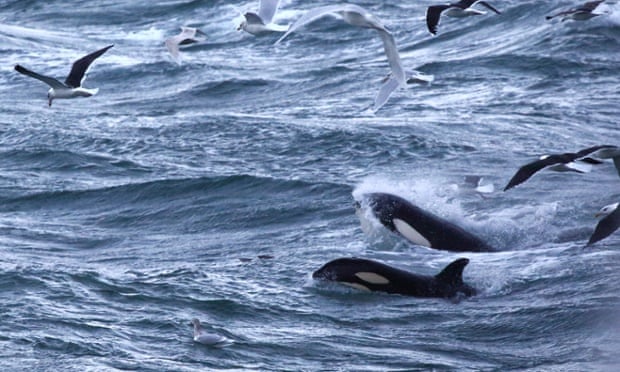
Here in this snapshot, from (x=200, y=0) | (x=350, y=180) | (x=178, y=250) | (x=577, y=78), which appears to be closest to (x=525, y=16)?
(x=577, y=78)

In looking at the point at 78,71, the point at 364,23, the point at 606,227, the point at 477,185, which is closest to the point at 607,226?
the point at 606,227

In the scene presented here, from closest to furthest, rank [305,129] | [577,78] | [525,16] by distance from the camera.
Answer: [305,129] < [577,78] < [525,16]

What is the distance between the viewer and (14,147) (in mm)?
26938

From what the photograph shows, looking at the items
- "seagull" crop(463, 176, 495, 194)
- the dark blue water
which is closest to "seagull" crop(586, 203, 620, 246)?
the dark blue water

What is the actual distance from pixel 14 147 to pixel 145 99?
4784 millimetres

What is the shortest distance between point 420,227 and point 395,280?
6.18ft

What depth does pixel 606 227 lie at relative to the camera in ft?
57.8

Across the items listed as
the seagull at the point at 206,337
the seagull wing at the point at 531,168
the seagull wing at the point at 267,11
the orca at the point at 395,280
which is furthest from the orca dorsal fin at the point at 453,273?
the seagull wing at the point at 267,11

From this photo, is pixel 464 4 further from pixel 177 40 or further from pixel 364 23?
pixel 364 23

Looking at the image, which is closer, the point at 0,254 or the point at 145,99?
the point at 0,254

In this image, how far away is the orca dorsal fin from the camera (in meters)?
16.5

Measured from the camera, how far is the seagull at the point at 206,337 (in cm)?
1503

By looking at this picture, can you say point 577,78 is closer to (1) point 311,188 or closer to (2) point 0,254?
(1) point 311,188

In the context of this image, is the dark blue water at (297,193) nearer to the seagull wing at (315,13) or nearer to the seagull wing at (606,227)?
the seagull wing at (606,227)
